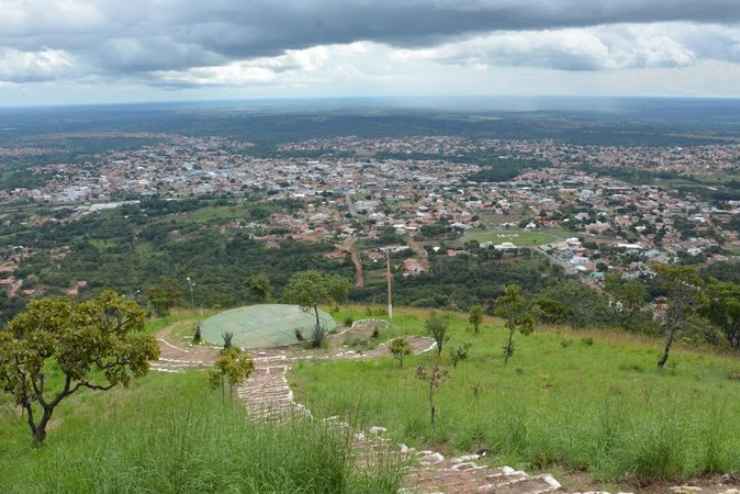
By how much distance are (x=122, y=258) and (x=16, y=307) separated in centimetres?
1425

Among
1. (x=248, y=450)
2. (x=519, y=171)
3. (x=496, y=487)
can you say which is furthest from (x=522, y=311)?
(x=519, y=171)

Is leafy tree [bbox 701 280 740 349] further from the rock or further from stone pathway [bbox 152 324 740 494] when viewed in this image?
the rock

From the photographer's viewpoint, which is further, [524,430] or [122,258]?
[122,258]

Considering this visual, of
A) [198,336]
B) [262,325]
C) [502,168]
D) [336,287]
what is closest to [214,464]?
[198,336]

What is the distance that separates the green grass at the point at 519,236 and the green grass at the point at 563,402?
98.0 feet

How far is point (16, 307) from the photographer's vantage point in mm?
30625

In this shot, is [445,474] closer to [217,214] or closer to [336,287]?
[336,287]

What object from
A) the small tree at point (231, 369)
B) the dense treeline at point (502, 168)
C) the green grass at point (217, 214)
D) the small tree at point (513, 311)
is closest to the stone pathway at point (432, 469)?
the small tree at point (231, 369)

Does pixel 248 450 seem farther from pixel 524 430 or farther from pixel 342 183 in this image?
pixel 342 183

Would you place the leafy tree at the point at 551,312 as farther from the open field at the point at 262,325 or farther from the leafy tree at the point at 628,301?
the open field at the point at 262,325

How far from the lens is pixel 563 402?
869cm

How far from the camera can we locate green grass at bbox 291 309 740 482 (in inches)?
185

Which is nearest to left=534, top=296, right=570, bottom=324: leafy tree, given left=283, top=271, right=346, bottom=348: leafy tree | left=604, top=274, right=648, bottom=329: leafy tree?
left=604, top=274, right=648, bottom=329: leafy tree

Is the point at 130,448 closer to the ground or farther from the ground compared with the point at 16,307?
farther from the ground
